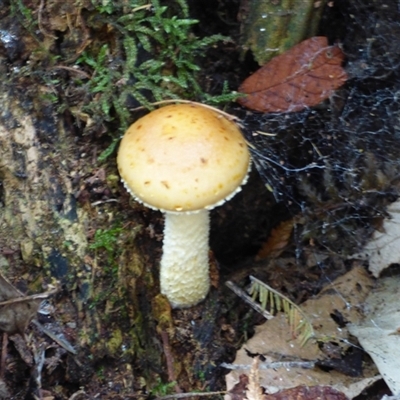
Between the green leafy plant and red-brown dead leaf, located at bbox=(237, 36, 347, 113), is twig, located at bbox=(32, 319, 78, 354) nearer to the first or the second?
the green leafy plant

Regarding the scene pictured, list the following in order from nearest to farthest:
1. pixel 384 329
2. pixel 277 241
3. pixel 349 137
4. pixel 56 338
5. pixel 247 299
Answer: pixel 56 338, pixel 384 329, pixel 349 137, pixel 247 299, pixel 277 241

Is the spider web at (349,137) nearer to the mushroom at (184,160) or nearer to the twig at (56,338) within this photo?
the mushroom at (184,160)

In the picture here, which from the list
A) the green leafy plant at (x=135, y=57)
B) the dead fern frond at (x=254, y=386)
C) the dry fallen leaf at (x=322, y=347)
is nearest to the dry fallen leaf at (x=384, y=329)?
the dry fallen leaf at (x=322, y=347)

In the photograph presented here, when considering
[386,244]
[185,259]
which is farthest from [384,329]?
[185,259]

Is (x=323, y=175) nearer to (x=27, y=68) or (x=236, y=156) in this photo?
(x=236, y=156)

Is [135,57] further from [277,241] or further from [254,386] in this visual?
[254,386]
